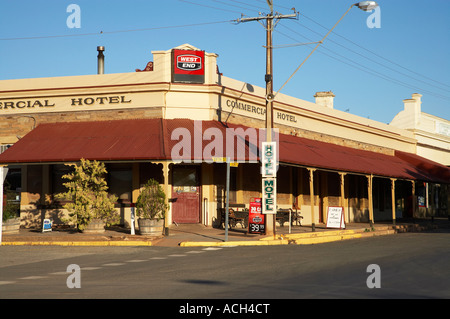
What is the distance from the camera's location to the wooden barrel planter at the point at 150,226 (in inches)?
819

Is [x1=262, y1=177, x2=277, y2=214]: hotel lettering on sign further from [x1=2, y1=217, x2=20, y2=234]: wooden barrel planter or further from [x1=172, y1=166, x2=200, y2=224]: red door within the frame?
[x1=2, y1=217, x2=20, y2=234]: wooden barrel planter

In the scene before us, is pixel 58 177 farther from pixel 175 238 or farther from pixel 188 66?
pixel 188 66

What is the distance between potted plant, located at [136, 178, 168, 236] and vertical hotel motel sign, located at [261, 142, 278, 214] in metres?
3.40

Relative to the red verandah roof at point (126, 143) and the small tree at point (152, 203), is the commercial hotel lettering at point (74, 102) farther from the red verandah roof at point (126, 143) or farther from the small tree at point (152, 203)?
the small tree at point (152, 203)

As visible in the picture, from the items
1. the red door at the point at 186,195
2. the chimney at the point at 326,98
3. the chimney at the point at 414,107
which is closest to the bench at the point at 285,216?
the red door at the point at 186,195

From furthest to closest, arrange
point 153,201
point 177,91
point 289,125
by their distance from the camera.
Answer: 1. point 289,125
2. point 177,91
3. point 153,201

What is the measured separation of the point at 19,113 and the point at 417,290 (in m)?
19.5

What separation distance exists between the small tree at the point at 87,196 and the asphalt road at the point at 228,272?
213cm

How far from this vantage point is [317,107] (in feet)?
105

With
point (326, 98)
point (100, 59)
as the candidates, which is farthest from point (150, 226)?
point (326, 98)

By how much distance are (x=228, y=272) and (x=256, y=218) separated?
9.36 m

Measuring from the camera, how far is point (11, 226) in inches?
884

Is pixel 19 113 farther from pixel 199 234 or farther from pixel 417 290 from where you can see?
pixel 417 290

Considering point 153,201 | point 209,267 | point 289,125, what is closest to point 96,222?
point 153,201
